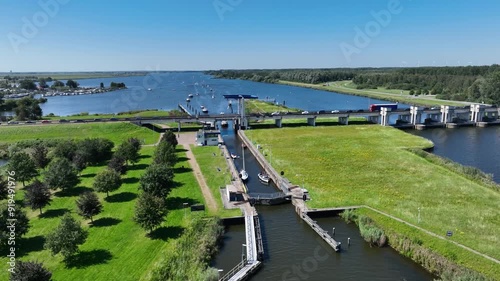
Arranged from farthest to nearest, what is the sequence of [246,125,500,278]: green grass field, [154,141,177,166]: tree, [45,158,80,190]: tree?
1. [154,141,177,166]: tree
2. [45,158,80,190]: tree
3. [246,125,500,278]: green grass field

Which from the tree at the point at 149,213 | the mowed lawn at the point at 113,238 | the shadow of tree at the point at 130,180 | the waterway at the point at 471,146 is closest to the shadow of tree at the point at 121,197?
the mowed lawn at the point at 113,238

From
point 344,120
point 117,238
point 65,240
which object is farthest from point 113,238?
point 344,120

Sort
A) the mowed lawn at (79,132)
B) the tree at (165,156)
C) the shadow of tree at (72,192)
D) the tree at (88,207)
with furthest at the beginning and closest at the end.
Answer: the mowed lawn at (79,132) → the tree at (165,156) → the shadow of tree at (72,192) → the tree at (88,207)

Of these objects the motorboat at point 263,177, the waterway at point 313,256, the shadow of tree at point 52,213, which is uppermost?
the motorboat at point 263,177

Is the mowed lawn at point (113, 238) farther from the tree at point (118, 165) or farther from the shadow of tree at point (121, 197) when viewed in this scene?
→ the tree at point (118, 165)

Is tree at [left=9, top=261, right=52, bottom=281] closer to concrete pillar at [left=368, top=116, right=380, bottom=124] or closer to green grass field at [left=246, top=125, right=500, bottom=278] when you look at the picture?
green grass field at [left=246, top=125, right=500, bottom=278]

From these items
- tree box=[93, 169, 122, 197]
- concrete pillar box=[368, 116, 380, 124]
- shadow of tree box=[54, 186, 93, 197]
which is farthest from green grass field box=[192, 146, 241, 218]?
concrete pillar box=[368, 116, 380, 124]

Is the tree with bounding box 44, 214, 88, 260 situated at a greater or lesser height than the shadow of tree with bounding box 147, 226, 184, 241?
greater
